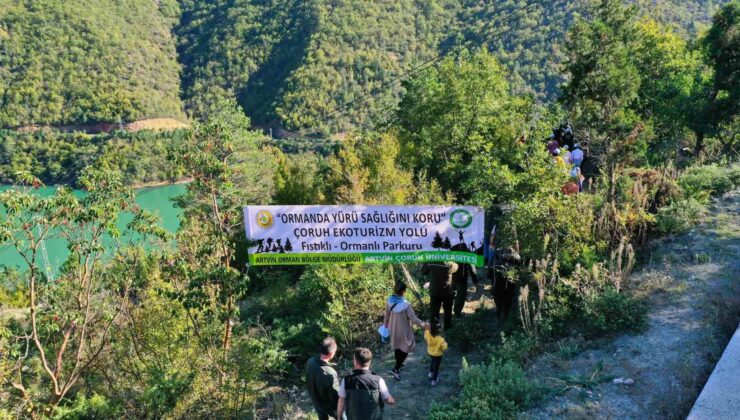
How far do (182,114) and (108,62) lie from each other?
19200 millimetres

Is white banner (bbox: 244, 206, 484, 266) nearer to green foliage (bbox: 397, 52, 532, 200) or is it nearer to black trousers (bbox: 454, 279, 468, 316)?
black trousers (bbox: 454, 279, 468, 316)

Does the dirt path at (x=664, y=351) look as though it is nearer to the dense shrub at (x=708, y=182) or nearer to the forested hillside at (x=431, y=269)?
the forested hillside at (x=431, y=269)

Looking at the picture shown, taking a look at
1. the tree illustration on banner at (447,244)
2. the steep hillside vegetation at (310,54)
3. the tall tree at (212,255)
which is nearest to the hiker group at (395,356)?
the tree illustration on banner at (447,244)

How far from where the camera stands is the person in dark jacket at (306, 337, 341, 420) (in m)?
4.91

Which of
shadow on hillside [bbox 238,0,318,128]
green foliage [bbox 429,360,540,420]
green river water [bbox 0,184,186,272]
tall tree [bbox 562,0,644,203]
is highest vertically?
shadow on hillside [bbox 238,0,318,128]

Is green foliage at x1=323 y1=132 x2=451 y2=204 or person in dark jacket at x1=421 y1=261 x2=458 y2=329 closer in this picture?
person in dark jacket at x1=421 y1=261 x2=458 y2=329

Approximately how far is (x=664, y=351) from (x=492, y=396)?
1.91 m

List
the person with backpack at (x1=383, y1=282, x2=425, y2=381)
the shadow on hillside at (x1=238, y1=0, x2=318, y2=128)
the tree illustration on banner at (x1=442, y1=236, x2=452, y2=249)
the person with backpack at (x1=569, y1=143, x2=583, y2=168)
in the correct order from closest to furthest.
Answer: the person with backpack at (x1=383, y1=282, x2=425, y2=381) < the tree illustration on banner at (x1=442, y1=236, x2=452, y2=249) < the person with backpack at (x1=569, y1=143, x2=583, y2=168) < the shadow on hillside at (x1=238, y1=0, x2=318, y2=128)

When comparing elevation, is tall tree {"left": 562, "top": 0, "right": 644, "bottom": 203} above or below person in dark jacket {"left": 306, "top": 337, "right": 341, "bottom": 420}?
above

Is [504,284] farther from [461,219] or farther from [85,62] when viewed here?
[85,62]

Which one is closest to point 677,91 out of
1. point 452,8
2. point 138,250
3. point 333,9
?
point 138,250

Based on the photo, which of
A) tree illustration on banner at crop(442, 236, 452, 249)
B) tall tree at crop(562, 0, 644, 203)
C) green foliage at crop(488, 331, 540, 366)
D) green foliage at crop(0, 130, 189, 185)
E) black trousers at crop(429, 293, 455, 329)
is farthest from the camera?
green foliage at crop(0, 130, 189, 185)

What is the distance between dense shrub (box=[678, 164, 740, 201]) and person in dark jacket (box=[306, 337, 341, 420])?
704 cm

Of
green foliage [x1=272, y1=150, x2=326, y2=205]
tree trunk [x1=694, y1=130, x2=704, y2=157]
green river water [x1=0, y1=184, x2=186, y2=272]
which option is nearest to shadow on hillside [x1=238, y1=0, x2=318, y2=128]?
green river water [x1=0, y1=184, x2=186, y2=272]
